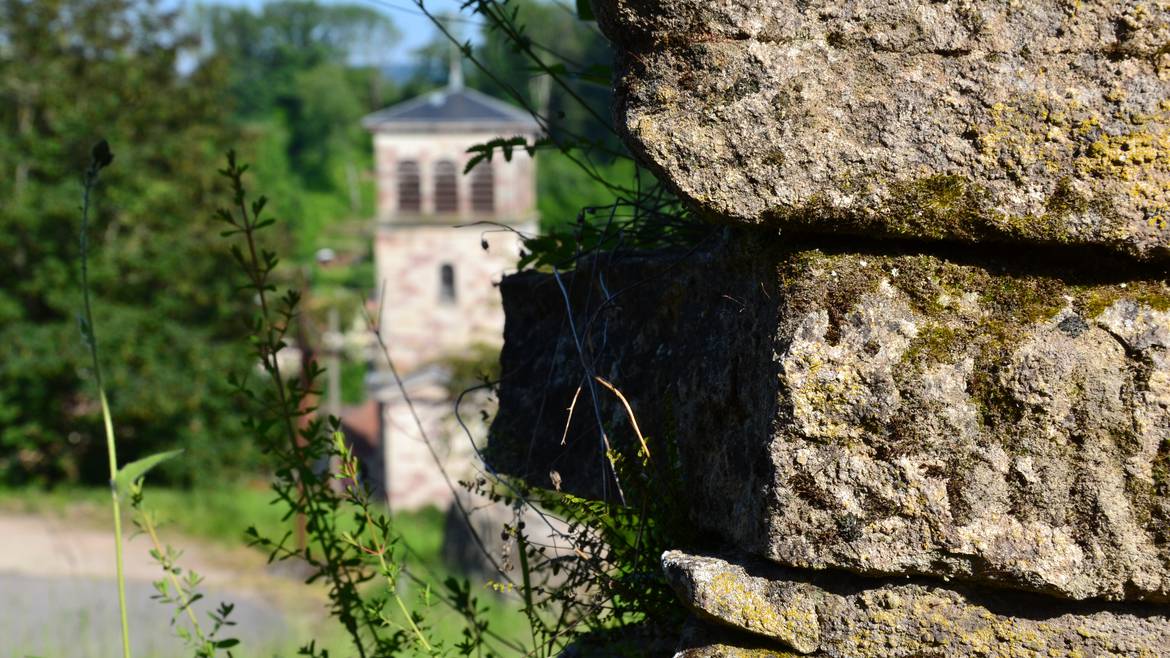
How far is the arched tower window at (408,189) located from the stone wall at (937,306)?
1341 inches

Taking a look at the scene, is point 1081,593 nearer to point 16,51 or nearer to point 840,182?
point 840,182

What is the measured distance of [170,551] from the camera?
7.57ft

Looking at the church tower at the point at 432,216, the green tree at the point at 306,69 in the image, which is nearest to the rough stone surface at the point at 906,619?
the church tower at the point at 432,216

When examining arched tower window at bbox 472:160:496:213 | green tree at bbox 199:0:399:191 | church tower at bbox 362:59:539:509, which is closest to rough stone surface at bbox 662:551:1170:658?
church tower at bbox 362:59:539:509

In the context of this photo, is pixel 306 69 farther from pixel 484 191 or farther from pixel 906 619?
pixel 906 619

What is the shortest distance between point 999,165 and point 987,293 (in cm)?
15

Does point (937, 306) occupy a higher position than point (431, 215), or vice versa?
point (937, 306)

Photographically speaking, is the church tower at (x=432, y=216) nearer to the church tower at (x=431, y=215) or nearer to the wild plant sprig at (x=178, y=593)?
the church tower at (x=431, y=215)

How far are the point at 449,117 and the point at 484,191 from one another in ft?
7.59

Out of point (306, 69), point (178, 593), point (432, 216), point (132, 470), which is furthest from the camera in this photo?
point (306, 69)

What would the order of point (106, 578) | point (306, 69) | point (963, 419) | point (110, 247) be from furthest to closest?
point (306, 69)
point (110, 247)
point (106, 578)
point (963, 419)

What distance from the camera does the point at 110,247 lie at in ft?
83.7

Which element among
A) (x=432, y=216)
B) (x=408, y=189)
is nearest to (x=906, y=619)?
(x=432, y=216)

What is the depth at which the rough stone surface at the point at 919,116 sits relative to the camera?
1.42 m
